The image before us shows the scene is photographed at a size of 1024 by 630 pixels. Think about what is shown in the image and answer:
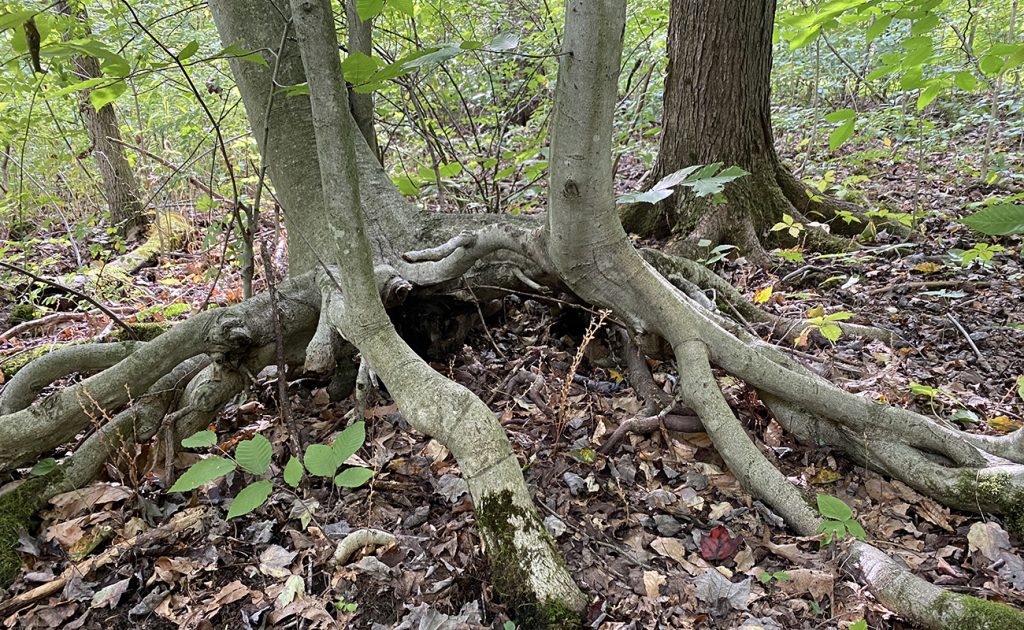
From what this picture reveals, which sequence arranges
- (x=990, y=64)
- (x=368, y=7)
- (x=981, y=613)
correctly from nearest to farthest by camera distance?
(x=981, y=613)
(x=368, y=7)
(x=990, y=64)

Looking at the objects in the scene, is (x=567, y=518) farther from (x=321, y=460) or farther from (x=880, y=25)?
(x=880, y=25)

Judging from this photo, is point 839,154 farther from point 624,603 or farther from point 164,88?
point 164,88

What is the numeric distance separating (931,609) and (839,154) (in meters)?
7.02

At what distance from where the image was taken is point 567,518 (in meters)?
2.33

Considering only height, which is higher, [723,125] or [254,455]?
[723,125]

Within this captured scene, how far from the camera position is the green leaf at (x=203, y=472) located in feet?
6.09

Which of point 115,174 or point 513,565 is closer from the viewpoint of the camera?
point 513,565

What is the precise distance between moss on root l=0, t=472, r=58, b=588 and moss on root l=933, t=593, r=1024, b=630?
324cm

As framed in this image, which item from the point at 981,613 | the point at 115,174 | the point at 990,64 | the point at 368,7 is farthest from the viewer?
Result: the point at 115,174

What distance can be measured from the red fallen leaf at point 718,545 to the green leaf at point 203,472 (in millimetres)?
1788

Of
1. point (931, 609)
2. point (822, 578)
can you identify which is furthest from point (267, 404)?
point (931, 609)

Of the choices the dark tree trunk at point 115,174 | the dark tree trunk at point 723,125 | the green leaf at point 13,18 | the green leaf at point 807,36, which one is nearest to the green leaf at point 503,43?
the green leaf at point 13,18

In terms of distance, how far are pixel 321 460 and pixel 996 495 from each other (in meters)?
2.60

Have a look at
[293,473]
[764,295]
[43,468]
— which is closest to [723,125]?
[764,295]
